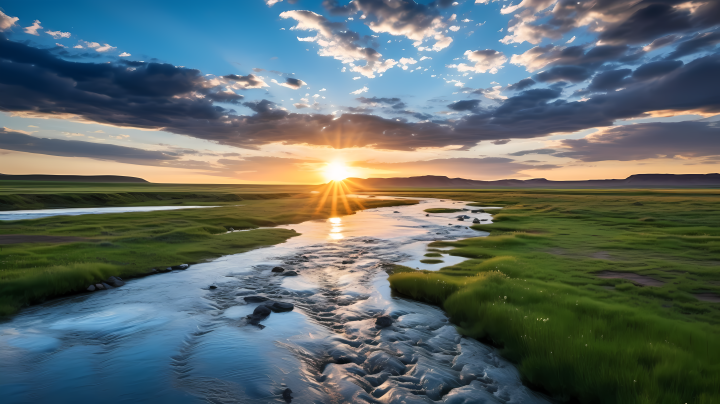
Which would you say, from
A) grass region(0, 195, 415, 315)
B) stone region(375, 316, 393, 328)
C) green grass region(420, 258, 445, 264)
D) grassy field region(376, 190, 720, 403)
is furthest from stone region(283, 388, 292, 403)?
green grass region(420, 258, 445, 264)

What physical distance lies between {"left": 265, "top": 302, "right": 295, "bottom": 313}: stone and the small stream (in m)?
0.46

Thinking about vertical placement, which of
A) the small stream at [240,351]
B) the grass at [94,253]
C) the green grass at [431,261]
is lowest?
the small stream at [240,351]

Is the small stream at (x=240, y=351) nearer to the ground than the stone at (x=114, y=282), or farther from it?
nearer to the ground

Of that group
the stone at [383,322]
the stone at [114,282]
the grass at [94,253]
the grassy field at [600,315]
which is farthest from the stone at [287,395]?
the stone at [114,282]

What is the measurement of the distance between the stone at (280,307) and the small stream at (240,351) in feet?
1.51

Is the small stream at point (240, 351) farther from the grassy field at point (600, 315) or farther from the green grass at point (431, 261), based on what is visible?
the green grass at point (431, 261)

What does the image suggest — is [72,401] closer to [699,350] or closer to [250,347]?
[250,347]

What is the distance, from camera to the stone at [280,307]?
14.5 metres

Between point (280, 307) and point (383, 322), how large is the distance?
196 inches

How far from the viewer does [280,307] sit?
14.6m

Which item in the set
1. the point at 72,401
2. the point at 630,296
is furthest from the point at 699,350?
the point at 72,401

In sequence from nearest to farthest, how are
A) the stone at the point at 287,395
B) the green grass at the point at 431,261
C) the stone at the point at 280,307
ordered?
the stone at the point at 287,395, the stone at the point at 280,307, the green grass at the point at 431,261

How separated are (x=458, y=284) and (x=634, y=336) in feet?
24.2

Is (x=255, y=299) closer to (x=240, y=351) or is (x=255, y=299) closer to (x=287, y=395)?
(x=240, y=351)
